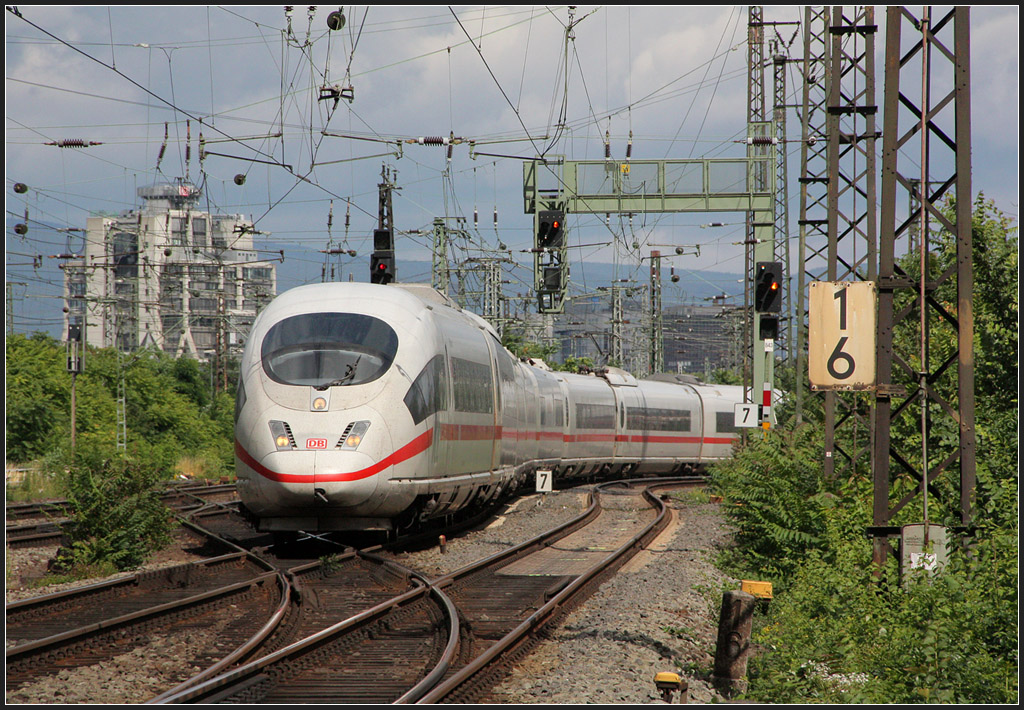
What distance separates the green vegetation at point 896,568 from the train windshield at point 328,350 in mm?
5023

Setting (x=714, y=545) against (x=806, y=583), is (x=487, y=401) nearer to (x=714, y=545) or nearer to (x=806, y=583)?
(x=714, y=545)

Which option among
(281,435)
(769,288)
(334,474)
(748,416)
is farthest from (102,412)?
(334,474)

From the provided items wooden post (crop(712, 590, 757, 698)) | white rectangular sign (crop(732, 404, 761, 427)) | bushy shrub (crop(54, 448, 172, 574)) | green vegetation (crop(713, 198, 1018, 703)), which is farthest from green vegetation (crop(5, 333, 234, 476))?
wooden post (crop(712, 590, 757, 698))

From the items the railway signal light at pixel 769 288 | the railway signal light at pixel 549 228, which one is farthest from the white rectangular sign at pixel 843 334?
the railway signal light at pixel 549 228

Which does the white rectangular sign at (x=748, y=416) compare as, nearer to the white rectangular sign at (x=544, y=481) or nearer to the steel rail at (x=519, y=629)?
the white rectangular sign at (x=544, y=481)

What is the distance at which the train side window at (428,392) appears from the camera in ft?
45.7

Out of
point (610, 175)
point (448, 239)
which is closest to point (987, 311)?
point (610, 175)

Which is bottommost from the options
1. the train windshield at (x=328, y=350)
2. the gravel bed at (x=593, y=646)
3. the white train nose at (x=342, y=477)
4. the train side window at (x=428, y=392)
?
the gravel bed at (x=593, y=646)

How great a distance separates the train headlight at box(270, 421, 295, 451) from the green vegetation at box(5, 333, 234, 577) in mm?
2519

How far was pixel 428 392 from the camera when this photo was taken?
14414mm

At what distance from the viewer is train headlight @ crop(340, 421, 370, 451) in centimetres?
1303

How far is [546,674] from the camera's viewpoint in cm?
805

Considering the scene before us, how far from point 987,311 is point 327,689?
384 inches

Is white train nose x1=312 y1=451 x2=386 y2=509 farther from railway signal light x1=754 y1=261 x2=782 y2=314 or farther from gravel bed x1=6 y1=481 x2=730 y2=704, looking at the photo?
railway signal light x1=754 y1=261 x2=782 y2=314
